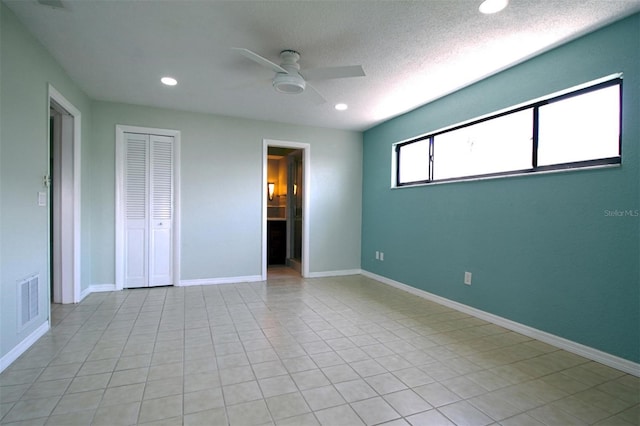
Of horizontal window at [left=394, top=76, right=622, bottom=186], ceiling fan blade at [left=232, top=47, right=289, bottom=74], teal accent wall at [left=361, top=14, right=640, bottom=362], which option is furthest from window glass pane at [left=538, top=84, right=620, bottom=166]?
ceiling fan blade at [left=232, top=47, right=289, bottom=74]

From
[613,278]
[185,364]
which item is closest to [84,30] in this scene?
[185,364]

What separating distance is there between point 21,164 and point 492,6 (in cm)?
364

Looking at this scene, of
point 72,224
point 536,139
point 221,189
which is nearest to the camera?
point 536,139

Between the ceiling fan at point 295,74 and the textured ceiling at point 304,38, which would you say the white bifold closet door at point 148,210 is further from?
the ceiling fan at point 295,74

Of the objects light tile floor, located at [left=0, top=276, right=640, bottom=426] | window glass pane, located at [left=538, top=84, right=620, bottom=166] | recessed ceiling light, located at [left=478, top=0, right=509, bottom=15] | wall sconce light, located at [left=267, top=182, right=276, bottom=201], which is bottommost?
light tile floor, located at [left=0, top=276, right=640, bottom=426]

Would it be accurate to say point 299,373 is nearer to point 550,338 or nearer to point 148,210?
point 550,338

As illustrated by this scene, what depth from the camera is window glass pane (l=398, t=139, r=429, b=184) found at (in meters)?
4.33

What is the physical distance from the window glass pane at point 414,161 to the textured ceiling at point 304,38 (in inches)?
32.4

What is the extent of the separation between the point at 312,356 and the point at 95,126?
4145 millimetres

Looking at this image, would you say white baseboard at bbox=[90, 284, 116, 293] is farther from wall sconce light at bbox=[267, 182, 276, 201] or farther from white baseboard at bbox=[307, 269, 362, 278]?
wall sconce light at bbox=[267, 182, 276, 201]

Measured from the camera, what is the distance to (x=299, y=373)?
2.19m

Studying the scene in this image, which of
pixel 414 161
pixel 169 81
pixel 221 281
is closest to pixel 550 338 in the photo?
pixel 414 161

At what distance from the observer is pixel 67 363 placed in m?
2.29

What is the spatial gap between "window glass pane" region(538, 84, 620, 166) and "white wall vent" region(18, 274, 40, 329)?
4.50 meters
